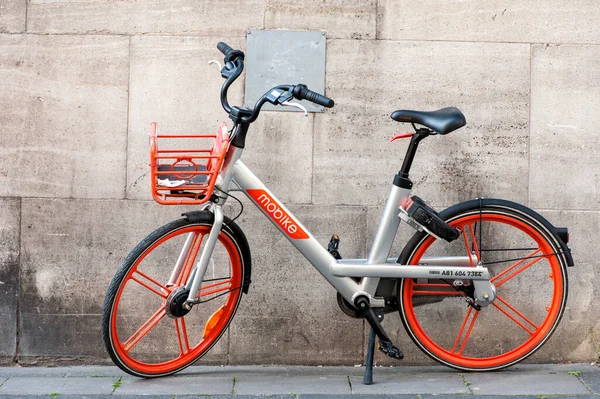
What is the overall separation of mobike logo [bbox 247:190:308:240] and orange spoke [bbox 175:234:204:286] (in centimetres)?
40

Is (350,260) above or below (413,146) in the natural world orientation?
below

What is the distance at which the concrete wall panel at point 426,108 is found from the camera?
527 centimetres

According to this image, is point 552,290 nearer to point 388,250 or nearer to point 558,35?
point 388,250

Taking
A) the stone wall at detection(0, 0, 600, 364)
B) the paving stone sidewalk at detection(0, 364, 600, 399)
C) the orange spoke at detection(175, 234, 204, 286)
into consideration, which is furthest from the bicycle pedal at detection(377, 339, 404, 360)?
the orange spoke at detection(175, 234, 204, 286)

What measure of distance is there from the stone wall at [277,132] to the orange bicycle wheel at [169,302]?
0.19 metres

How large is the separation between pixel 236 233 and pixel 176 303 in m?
0.52

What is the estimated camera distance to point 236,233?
15.8 ft

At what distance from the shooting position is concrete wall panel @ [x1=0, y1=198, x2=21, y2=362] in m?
5.25

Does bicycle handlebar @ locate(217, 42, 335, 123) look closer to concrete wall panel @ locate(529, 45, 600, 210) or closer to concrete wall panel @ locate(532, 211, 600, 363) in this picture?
concrete wall panel @ locate(529, 45, 600, 210)

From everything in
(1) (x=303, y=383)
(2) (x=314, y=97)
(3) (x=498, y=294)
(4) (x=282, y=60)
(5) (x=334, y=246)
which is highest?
(4) (x=282, y=60)

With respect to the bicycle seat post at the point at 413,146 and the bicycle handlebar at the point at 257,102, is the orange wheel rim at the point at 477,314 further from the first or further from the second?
the bicycle handlebar at the point at 257,102

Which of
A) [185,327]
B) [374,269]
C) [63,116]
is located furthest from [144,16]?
[374,269]

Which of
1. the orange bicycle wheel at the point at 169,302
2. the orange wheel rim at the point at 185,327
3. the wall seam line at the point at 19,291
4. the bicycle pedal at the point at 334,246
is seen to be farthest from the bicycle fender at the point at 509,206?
the wall seam line at the point at 19,291

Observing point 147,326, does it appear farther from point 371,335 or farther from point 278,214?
point 371,335
